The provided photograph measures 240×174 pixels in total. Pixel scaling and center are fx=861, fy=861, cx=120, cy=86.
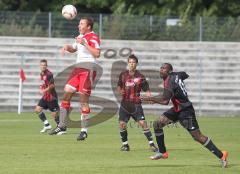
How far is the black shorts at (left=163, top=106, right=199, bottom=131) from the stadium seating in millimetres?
19327

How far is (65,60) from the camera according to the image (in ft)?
115

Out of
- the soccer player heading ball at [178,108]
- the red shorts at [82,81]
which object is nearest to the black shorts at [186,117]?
the soccer player heading ball at [178,108]

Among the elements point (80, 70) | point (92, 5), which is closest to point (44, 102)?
point (80, 70)

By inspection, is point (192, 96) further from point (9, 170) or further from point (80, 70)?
point (9, 170)

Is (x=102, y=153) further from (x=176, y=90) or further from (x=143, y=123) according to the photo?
(x=176, y=90)

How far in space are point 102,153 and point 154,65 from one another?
18644 millimetres

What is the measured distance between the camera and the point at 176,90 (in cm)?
1477

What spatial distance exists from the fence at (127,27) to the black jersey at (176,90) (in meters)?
20.3

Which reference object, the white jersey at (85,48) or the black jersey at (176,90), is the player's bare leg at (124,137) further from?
the black jersey at (176,90)

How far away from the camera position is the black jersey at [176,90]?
14.7m

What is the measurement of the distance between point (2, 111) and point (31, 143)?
Answer: 1565cm

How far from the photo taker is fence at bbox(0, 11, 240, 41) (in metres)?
35.0

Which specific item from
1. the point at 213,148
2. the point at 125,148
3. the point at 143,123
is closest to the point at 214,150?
the point at 213,148

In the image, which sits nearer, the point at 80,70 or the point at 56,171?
the point at 56,171
